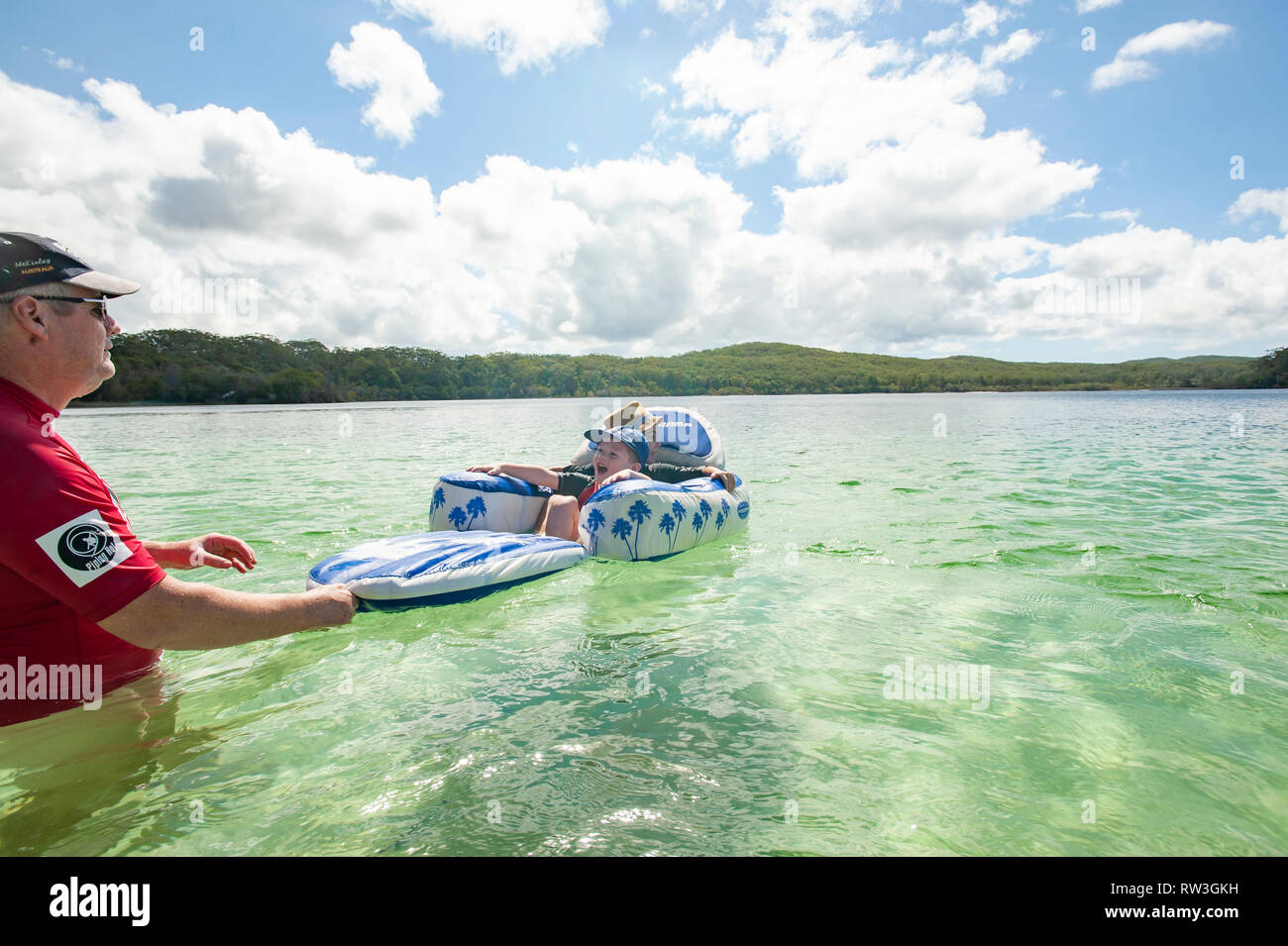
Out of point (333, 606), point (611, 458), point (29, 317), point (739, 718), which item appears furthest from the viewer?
point (611, 458)

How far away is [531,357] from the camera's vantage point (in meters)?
98.9

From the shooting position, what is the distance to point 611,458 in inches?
269

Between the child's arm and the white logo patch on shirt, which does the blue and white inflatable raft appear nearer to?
the child's arm

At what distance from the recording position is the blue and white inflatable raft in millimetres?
4418

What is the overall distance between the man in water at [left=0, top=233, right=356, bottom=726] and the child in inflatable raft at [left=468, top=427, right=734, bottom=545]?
4057mm

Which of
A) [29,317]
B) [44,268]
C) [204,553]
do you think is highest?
[44,268]

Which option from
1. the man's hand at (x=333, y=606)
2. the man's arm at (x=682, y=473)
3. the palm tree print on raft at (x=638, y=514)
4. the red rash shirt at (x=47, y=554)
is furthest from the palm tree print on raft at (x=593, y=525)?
the red rash shirt at (x=47, y=554)

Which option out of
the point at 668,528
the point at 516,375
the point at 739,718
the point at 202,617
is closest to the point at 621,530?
the point at 668,528

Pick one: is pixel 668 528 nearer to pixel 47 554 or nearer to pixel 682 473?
pixel 682 473

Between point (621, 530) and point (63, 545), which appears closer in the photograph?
point (63, 545)

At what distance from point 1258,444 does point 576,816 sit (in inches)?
874

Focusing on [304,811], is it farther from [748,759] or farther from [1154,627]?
[1154,627]

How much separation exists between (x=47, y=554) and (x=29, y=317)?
81 cm

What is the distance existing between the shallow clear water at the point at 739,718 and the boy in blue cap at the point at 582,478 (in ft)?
2.64
